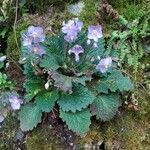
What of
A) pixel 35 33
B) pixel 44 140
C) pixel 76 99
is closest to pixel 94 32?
pixel 35 33

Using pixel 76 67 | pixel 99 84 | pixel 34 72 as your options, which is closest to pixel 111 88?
pixel 99 84

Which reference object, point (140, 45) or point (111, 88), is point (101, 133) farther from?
point (140, 45)

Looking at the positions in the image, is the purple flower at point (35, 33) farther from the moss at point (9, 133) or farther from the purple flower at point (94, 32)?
the moss at point (9, 133)

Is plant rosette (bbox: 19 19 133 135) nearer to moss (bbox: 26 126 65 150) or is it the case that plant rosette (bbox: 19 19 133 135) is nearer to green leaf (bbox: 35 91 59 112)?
green leaf (bbox: 35 91 59 112)

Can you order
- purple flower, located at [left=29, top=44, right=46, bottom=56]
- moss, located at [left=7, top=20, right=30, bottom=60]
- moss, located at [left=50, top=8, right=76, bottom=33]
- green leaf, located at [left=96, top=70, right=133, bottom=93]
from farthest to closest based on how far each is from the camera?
moss, located at [left=50, top=8, right=76, bottom=33] < moss, located at [left=7, top=20, right=30, bottom=60] < green leaf, located at [left=96, top=70, right=133, bottom=93] < purple flower, located at [left=29, top=44, right=46, bottom=56]

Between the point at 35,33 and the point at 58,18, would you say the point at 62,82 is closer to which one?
the point at 35,33

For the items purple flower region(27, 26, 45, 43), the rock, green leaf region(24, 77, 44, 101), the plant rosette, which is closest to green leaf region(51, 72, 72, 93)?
the plant rosette

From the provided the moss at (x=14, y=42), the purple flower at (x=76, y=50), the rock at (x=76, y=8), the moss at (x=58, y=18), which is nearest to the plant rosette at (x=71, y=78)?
the purple flower at (x=76, y=50)
